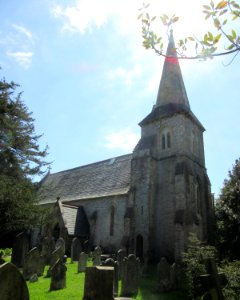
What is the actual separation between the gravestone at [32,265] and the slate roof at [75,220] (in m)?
9.42

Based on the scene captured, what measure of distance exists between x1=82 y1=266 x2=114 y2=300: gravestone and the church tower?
15590 millimetres

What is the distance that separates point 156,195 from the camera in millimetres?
22469

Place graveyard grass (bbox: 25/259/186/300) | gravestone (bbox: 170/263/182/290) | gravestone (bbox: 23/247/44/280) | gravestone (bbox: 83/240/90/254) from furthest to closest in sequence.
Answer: gravestone (bbox: 83/240/90/254) → gravestone (bbox: 23/247/44/280) → gravestone (bbox: 170/263/182/290) → graveyard grass (bbox: 25/259/186/300)

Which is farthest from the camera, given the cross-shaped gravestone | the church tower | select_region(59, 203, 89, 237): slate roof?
select_region(59, 203, 89, 237): slate roof

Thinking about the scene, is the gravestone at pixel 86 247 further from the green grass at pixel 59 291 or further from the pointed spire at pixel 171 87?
the pointed spire at pixel 171 87

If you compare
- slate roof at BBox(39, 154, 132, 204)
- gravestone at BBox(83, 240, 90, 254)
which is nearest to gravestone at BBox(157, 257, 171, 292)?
slate roof at BBox(39, 154, 132, 204)

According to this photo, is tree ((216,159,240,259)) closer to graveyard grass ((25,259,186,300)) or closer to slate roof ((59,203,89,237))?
graveyard grass ((25,259,186,300))

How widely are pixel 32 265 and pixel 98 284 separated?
10.0m

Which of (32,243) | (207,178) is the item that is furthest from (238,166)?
(32,243)

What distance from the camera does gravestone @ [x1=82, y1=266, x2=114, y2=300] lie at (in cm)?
416

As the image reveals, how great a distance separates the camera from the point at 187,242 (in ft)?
62.2

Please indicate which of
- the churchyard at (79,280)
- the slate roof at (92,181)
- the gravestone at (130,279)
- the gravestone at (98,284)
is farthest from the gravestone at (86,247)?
the gravestone at (98,284)

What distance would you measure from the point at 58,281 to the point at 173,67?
22.8 meters

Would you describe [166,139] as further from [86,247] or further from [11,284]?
[11,284]
